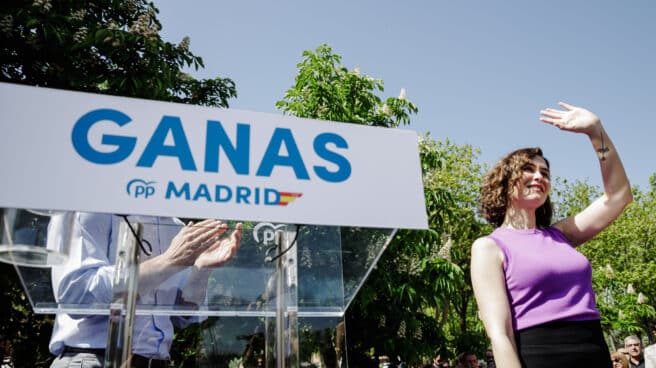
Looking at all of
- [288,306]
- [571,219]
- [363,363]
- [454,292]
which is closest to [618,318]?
[454,292]

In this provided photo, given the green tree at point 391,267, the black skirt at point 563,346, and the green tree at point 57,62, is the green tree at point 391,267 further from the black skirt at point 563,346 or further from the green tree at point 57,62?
the black skirt at point 563,346

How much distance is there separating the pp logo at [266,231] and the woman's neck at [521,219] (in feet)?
2.80

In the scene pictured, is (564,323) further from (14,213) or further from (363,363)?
(363,363)

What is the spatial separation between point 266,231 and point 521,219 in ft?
3.05

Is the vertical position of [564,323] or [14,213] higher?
[14,213]

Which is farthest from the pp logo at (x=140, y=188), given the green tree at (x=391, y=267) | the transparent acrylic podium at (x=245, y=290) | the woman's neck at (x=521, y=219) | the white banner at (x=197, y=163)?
the green tree at (x=391, y=267)

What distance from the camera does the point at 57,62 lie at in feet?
19.1

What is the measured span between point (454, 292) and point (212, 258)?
5.98 metres

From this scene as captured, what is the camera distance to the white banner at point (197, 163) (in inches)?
47.6

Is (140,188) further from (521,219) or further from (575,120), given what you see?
(575,120)

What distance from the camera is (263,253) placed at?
1.54 metres

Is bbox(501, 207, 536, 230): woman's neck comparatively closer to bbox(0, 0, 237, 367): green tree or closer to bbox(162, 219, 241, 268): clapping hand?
bbox(162, 219, 241, 268): clapping hand

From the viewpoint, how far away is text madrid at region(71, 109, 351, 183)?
1.27 meters

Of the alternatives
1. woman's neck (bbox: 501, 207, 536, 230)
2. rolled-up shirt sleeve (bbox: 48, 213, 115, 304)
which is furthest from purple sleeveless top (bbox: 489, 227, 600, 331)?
rolled-up shirt sleeve (bbox: 48, 213, 115, 304)
